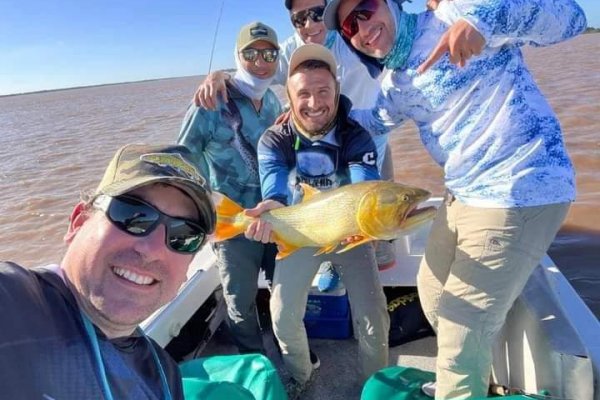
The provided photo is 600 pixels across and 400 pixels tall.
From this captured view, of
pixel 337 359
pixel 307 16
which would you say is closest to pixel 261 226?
pixel 337 359

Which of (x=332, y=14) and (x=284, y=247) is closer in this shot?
(x=332, y=14)

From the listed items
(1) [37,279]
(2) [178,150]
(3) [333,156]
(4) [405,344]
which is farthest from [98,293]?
(4) [405,344]

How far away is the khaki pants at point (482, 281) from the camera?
226 centimetres

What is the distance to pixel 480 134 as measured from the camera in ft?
7.48

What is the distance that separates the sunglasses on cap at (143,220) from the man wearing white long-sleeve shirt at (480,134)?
52.9 inches

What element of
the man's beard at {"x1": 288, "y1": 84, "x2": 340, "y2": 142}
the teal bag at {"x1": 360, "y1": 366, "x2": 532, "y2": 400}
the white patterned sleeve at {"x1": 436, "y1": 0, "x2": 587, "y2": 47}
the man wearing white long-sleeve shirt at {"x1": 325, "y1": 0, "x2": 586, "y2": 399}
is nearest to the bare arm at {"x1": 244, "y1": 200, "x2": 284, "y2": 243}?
the man's beard at {"x1": 288, "y1": 84, "x2": 340, "y2": 142}

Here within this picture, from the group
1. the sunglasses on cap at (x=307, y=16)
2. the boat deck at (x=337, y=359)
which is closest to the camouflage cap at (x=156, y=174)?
the boat deck at (x=337, y=359)

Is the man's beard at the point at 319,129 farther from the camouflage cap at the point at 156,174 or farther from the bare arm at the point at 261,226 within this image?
the camouflage cap at the point at 156,174

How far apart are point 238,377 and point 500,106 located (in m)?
2.04

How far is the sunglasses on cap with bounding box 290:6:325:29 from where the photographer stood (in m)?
3.61

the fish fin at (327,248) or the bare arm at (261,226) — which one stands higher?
the bare arm at (261,226)

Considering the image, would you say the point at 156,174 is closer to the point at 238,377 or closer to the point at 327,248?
the point at 327,248

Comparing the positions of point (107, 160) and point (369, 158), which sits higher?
point (369, 158)

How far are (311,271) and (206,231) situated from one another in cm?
124
